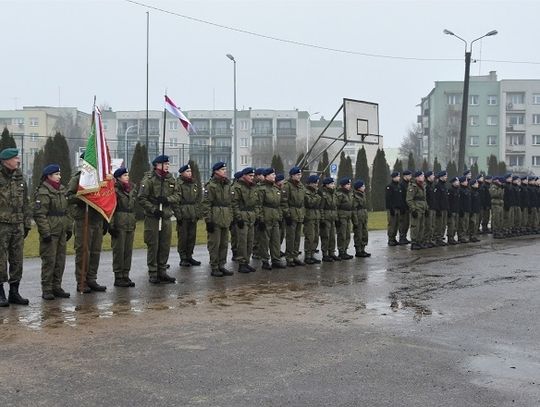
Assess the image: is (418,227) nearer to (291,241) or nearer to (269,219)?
(291,241)

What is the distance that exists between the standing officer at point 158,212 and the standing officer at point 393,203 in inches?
295

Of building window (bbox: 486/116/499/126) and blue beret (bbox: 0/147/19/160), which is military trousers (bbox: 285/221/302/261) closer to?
blue beret (bbox: 0/147/19/160)

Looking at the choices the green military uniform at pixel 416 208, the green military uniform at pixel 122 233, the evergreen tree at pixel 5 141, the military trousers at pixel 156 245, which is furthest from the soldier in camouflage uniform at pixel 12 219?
the evergreen tree at pixel 5 141

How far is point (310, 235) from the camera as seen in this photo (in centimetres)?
1334

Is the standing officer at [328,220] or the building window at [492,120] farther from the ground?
the building window at [492,120]

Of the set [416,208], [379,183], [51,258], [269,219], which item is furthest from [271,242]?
[379,183]

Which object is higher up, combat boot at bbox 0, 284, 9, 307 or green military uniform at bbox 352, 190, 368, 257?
green military uniform at bbox 352, 190, 368, 257

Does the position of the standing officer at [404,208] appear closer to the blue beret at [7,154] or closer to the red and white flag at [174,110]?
the red and white flag at [174,110]

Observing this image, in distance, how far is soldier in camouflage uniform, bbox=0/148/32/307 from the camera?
8.49 metres

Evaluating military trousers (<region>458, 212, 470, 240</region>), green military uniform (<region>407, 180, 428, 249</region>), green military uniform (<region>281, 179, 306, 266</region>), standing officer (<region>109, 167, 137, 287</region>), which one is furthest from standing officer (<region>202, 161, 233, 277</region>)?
military trousers (<region>458, 212, 470, 240</region>)

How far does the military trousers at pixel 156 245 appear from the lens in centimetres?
1064

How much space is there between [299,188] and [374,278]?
282 centimetres

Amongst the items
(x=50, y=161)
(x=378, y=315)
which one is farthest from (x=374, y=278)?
(x=50, y=161)

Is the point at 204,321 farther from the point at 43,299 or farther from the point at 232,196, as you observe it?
the point at 232,196
